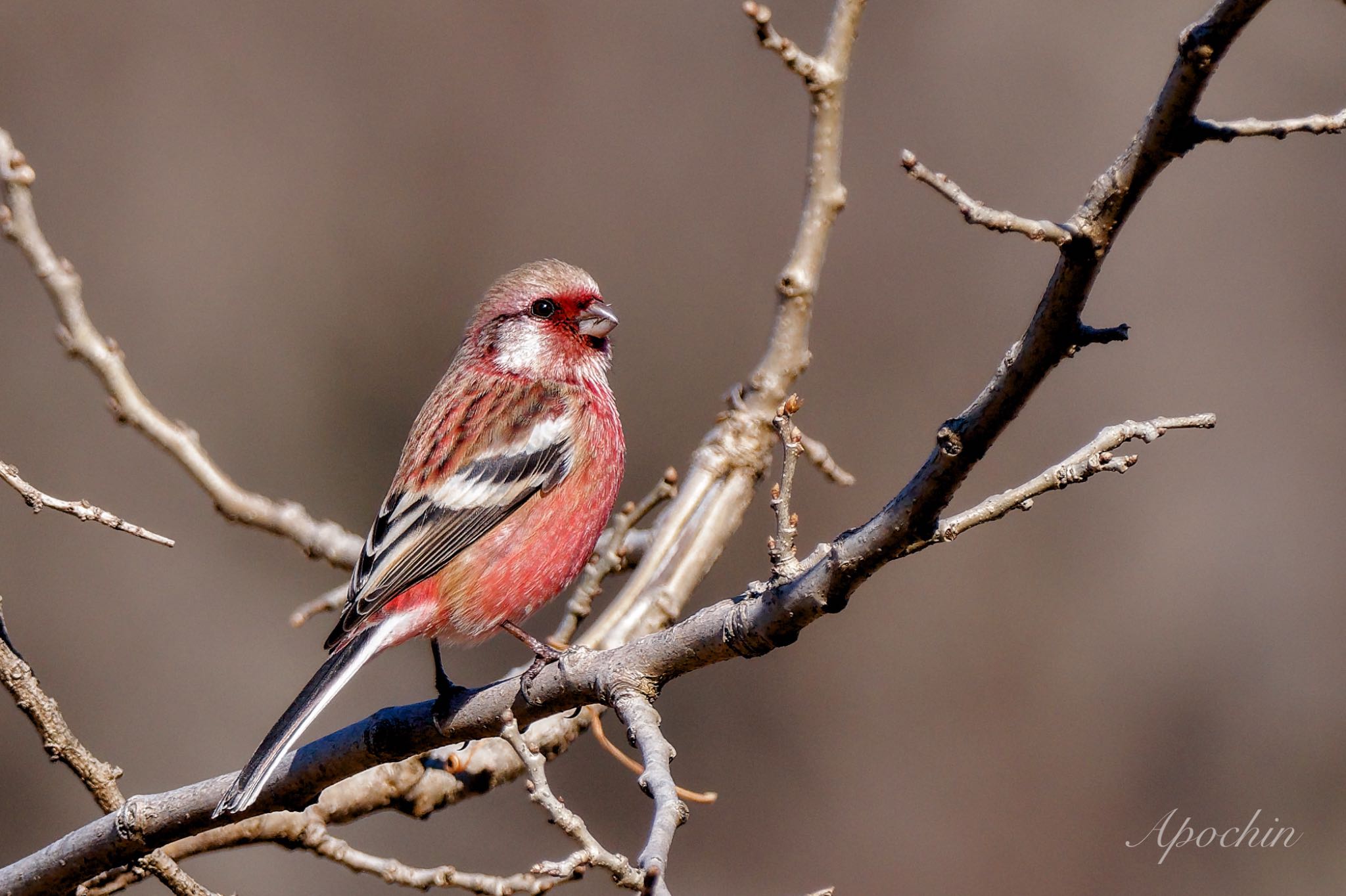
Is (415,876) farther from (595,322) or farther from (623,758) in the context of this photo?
(595,322)

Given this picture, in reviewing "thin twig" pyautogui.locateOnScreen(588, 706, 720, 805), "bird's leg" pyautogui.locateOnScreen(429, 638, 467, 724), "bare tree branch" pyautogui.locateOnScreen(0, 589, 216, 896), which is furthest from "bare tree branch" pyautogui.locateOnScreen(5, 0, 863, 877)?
"bare tree branch" pyautogui.locateOnScreen(0, 589, 216, 896)

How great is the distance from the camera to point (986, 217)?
2.37 metres

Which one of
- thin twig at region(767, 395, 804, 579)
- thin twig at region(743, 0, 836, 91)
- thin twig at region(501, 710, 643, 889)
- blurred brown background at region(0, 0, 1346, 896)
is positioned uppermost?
blurred brown background at region(0, 0, 1346, 896)

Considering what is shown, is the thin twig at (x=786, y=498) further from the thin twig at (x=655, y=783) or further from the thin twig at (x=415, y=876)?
the thin twig at (x=415, y=876)

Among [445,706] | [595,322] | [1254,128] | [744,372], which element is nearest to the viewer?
[1254,128]

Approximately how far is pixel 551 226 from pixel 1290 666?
22.5ft

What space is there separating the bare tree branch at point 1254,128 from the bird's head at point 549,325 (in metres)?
3.68

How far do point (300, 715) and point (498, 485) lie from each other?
4.94ft

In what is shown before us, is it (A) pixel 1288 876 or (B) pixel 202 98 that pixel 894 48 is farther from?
(A) pixel 1288 876

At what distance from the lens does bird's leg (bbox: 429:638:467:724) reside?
3695 millimetres

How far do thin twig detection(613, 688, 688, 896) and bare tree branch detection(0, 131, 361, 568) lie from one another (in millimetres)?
2701

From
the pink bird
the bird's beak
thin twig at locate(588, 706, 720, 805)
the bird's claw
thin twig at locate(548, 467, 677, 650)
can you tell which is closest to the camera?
thin twig at locate(588, 706, 720, 805)

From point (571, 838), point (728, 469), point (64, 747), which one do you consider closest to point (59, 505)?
point (64, 747)

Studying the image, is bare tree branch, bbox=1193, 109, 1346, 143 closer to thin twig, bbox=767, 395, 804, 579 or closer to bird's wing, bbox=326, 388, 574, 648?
thin twig, bbox=767, 395, 804, 579
